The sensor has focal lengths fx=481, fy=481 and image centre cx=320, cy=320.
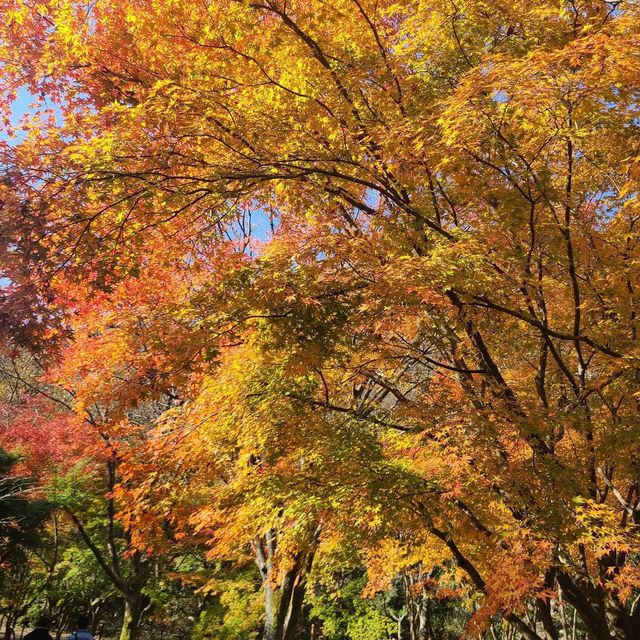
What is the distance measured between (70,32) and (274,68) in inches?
87.0

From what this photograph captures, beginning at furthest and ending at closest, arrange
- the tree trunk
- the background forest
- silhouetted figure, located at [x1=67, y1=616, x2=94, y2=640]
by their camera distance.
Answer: the tree trunk
silhouetted figure, located at [x1=67, y1=616, x2=94, y2=640]
the background forest

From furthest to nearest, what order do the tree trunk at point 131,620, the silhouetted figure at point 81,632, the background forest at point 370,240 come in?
the tree trunk at point 131,620
the silhouetted figure at point 81,632
the background forest at point 370,240

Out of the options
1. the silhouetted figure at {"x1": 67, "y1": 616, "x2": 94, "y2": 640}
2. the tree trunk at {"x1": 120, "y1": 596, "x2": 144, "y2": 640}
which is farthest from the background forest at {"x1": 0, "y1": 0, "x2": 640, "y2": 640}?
the tree trunk at {"x1": 120, "y1": 596, "x2": 144, "y2": 640}

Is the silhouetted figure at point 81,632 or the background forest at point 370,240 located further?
the silhouetted figure at point 81,632

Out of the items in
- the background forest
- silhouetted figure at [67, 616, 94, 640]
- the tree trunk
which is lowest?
the tree trunk

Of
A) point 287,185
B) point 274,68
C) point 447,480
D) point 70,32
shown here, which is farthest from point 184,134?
point 447,480

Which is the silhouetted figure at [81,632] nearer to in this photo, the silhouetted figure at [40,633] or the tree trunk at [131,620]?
the silhouetted figure at [40,633]

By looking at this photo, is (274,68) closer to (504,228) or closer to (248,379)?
(504,228)

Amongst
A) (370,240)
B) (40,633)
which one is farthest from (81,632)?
(370,240)

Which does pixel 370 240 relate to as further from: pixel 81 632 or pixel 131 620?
pixel 131 620

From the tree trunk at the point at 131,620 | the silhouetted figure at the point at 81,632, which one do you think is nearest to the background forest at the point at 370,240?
the silhouetted figure at the point at 81,632

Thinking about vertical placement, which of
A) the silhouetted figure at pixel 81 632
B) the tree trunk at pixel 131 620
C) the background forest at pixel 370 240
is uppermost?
the background forest at pixel 370 240

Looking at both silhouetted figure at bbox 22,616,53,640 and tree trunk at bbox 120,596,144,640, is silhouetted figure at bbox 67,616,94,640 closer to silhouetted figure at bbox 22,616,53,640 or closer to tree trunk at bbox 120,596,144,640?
silhouetted figure at bbox 22,616,53,640

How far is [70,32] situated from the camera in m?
5.14
